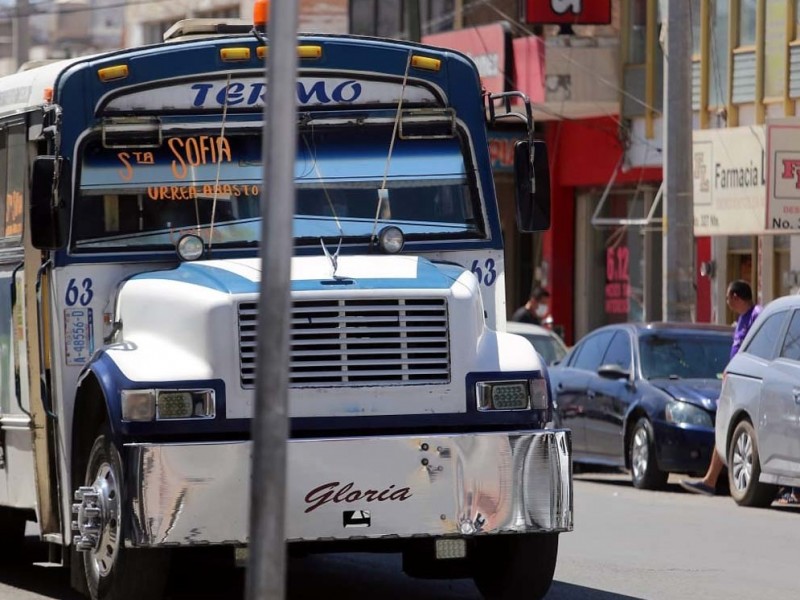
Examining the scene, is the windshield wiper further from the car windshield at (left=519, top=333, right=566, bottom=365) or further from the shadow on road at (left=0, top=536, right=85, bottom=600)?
the car windshield at (left=519, top=333, right=566, bottom=365)

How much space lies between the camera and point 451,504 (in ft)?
29.1

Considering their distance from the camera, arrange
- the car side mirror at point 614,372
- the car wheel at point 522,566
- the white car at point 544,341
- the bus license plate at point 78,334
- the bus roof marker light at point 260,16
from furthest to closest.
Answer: the white car at point 544,341 < the car side mirror at point 614,372 < the bus roof marker light at point 260,16 < the bus license plate at point 78,334 < the car wheel at point 522,566

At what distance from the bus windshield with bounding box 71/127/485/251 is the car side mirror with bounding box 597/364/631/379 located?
868 cm

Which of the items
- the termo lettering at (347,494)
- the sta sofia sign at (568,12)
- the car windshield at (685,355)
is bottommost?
the car windshield at (685,355)

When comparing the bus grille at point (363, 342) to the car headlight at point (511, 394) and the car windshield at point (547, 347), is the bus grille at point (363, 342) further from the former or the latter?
the car windshield at point (547, 347)

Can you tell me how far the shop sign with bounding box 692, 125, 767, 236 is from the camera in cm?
2616

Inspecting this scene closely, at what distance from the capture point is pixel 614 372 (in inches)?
731

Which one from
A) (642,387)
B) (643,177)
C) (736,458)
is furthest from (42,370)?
(643,177)

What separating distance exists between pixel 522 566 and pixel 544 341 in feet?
43.5

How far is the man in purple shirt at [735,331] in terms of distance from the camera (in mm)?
17328

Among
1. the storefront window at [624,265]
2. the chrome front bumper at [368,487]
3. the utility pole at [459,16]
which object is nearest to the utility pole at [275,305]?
the chrome front bumper at [368,487]

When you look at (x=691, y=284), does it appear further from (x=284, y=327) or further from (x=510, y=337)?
(x=284, y=327)

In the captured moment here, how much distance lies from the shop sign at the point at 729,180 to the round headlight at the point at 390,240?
1640 cm

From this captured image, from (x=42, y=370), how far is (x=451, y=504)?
2.30 m
